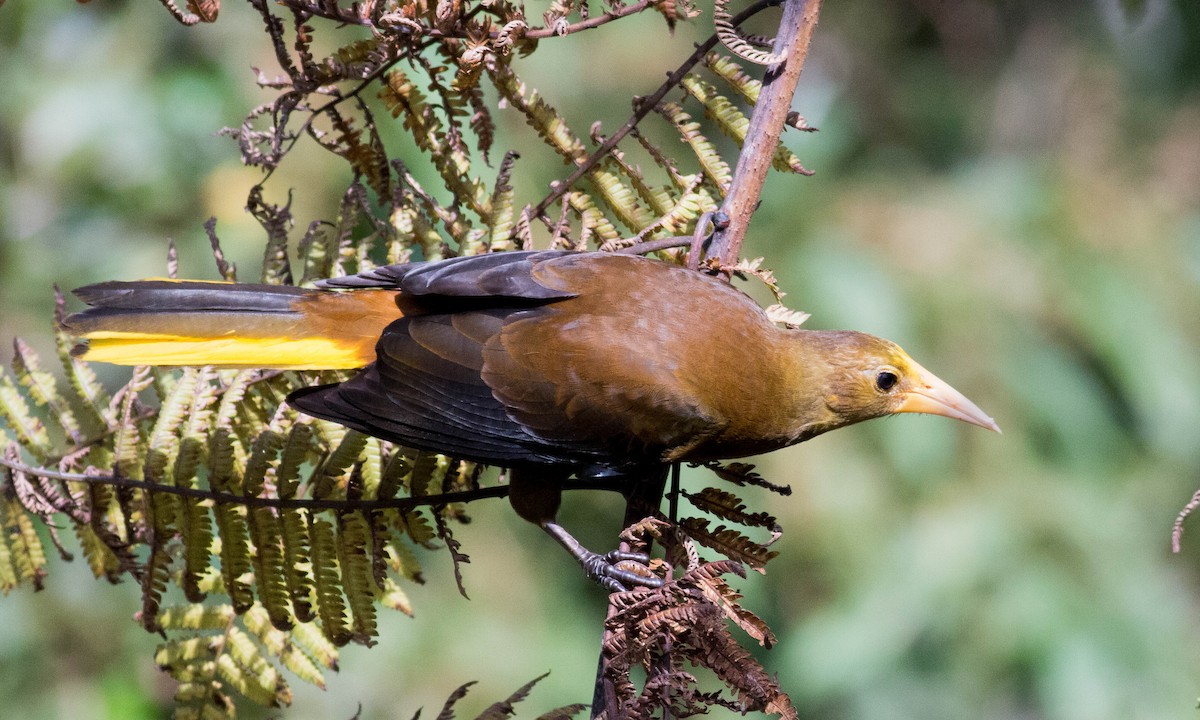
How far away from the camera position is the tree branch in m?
2.52

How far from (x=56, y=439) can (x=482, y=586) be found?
1915mm

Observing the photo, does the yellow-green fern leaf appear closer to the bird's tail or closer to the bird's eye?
the bird's tail

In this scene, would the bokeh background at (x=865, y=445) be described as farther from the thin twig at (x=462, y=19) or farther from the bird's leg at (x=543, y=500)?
the thin twig at (x=462, y=19)

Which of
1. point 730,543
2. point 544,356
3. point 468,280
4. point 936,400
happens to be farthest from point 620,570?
point 936,400

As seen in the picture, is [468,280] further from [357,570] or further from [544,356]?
[357,570]

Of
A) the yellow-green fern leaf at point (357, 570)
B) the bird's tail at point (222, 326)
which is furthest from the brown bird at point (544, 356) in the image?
the yellow-green fern leaf at point (357, 570)

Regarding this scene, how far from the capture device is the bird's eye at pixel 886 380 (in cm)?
269

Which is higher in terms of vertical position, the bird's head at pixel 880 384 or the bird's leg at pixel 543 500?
the bird's head at pixel 880 384

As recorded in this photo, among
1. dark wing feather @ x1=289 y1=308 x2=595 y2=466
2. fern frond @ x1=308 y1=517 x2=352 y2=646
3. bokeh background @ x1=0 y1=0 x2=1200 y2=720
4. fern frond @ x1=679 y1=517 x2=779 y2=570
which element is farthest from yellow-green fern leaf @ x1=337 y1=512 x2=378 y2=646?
bokeh background @ x1=0 y1=0 x2=1200 y2=720

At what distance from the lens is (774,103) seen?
8.29 ft

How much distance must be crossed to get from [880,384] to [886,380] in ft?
0.05

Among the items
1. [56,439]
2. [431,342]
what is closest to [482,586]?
[56,439]

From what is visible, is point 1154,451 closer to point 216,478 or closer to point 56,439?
point 216,478

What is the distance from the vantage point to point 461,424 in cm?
259
